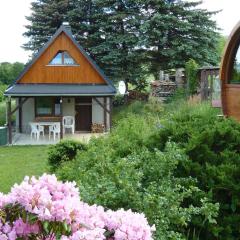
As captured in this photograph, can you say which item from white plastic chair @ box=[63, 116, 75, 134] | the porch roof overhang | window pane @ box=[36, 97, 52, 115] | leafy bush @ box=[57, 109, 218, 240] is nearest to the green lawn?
the porch roof overhang

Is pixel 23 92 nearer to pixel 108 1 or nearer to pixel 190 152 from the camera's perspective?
pixel 108 1

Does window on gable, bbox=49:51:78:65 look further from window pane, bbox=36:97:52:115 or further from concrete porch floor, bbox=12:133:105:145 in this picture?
concrete porch floor, bbox=12:133:105:145

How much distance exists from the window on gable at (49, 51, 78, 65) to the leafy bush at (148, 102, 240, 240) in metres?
19.7

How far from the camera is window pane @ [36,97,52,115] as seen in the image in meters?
25.7

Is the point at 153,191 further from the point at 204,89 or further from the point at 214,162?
the point at 204,89

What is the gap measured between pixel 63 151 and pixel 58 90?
12735mm

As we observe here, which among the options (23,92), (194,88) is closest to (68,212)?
(23,92)

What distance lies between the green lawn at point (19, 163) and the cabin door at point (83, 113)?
5.77 meters

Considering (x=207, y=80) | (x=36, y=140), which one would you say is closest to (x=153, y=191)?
(x=207, y=80)

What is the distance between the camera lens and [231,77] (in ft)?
28.3

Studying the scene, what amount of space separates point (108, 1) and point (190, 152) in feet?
83.6

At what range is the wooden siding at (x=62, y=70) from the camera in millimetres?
24000

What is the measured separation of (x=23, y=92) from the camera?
22.6 meters

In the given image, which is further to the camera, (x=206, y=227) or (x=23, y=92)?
(x=23, y=92)
